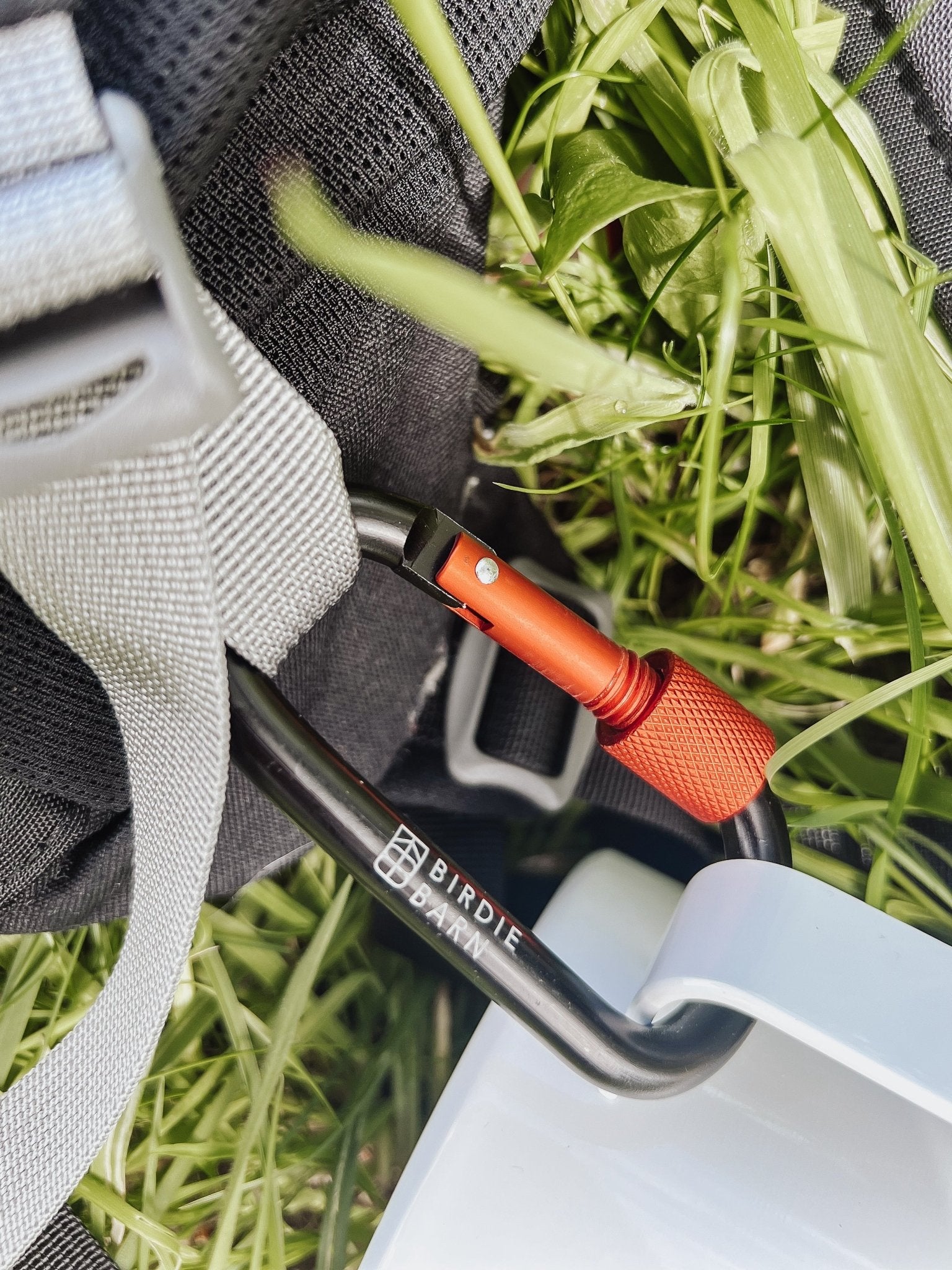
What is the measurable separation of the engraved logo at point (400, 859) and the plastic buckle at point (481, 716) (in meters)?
0.18

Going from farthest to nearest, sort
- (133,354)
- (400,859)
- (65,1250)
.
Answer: (65,1250) < (400,859) < (133,354)

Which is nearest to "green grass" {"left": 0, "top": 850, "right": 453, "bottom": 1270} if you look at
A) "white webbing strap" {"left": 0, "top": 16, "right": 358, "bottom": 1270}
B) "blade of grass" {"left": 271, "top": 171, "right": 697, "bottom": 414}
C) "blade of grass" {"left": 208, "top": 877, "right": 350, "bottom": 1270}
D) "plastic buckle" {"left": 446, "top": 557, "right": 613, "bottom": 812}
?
"blade of grass" {"left": 208, "top": 877, "right": 350, "bottom": 1270}

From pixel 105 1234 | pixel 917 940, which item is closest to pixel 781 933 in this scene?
pixel 917 940

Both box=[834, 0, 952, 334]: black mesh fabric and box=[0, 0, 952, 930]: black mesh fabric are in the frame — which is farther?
box=[834, 0, 952, 334]: black mesh fabric

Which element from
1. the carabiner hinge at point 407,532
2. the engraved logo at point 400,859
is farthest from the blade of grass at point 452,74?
the engraved logo at point 400,859

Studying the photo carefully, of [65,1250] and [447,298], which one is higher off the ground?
[447,298]

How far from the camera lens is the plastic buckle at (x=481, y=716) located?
482 mm

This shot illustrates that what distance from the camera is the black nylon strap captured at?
416 mm

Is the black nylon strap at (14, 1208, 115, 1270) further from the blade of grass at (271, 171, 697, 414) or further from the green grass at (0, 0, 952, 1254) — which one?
the blade of grass at (271, 171, 697, 414)

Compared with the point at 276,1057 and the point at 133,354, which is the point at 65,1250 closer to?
Result: the point at 276,1057

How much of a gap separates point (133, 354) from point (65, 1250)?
45cm

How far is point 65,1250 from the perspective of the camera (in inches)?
16.5

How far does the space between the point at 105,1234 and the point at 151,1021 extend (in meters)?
0.31

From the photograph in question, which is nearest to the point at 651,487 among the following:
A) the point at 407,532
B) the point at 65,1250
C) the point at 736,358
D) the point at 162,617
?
the point at 736,358
